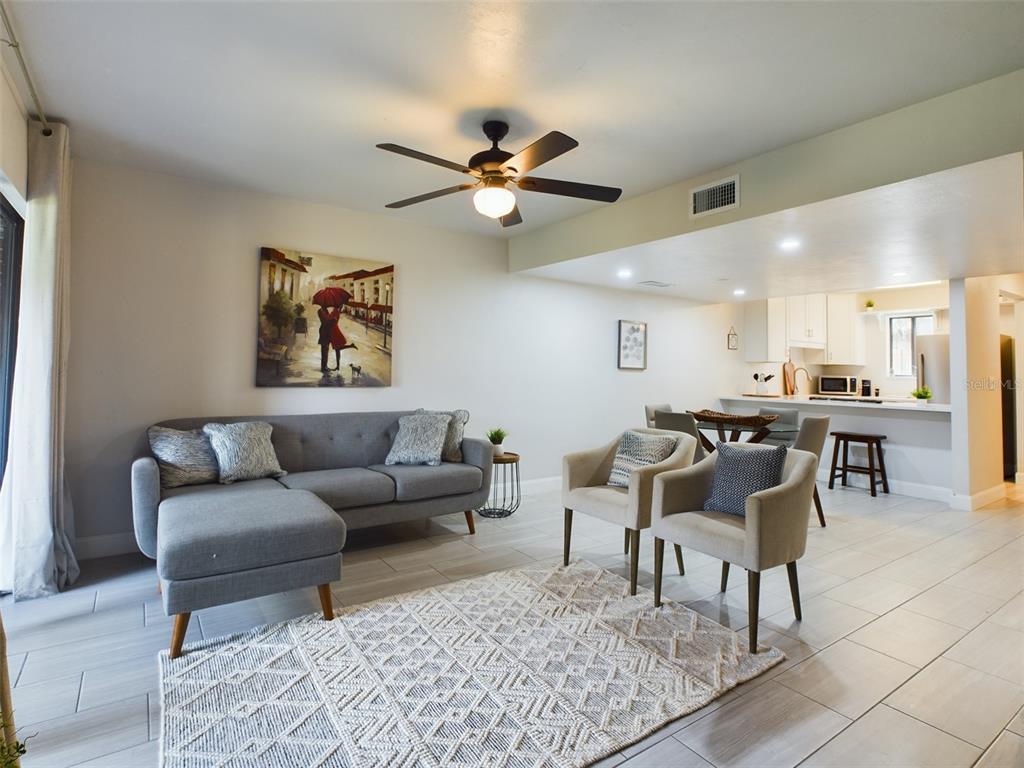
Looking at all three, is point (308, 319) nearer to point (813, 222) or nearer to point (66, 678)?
point (66, 678)

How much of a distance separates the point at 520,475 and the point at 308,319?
8.54 ft

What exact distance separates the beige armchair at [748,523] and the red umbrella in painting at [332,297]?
2944 millimetres

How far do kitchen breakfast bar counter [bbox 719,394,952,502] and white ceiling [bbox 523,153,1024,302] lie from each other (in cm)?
141

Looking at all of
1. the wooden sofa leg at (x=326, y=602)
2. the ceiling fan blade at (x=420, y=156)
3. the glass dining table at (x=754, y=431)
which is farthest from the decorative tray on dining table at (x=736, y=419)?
the wooden sofa leg at (x=326, y=602)

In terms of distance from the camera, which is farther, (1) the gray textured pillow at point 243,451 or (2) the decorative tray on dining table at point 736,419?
(2) the decorative tray on dining table at point 736,419

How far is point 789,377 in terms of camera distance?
27.1ft

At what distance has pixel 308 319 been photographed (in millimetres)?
4254

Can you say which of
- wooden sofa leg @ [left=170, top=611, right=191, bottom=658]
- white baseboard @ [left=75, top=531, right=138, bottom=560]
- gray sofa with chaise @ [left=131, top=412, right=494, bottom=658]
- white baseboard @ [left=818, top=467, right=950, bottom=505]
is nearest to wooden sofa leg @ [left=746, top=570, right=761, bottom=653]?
gray sofa with chaise @ [left=131, top=412, right=494, bottom=658]

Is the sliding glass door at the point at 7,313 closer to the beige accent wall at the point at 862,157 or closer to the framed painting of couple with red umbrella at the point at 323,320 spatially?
the framed painting of couple with red umbrella at the point at 323,320

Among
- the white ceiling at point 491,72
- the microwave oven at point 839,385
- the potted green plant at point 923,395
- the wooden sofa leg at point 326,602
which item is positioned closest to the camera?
the white ceiling at point 491,72

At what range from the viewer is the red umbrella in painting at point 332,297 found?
4293 mm

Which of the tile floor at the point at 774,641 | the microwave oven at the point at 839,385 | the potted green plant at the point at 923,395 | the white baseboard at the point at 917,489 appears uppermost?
the microwave oven at the point at 839,385

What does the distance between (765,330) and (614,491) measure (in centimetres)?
534

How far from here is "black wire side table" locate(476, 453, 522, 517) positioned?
182 inches
